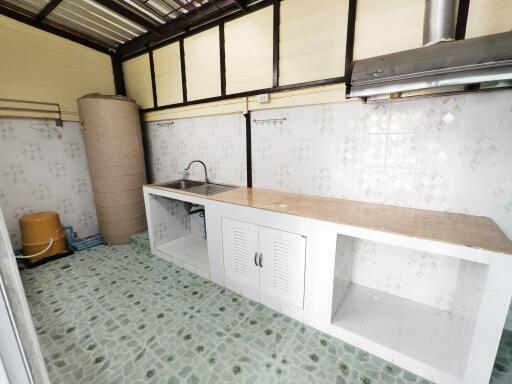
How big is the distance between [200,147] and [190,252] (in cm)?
130

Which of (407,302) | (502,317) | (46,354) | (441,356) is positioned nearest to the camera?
(502,317)

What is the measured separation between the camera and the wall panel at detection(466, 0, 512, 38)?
1310 millimetres

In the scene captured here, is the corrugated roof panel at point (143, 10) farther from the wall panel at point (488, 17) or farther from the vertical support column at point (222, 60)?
the wall panel at point (488, 17)

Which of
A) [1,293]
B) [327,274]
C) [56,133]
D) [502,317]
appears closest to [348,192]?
[327,274]

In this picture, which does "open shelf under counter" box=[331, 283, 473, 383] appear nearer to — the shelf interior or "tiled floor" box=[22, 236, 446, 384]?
"tiled floor" box=[22, 236, 446, 384]

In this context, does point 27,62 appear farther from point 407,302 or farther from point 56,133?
point 407,302

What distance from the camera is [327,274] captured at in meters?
1.54

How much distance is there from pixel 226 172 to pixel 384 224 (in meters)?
1.79

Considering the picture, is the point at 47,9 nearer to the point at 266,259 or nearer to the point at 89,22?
the point at 89,22

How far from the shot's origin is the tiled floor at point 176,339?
1.35 m

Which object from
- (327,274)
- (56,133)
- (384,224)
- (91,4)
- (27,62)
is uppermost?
(91,4)

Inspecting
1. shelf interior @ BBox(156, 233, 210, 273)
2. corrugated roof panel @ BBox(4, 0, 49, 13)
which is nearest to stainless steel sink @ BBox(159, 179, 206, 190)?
shelf interior @ BBox(156, 233, 210, 273)

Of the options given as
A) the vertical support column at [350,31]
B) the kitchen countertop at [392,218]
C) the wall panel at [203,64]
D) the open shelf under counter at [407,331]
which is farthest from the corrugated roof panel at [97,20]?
the open shelf under counter at [407,331]

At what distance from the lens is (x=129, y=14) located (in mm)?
2385
